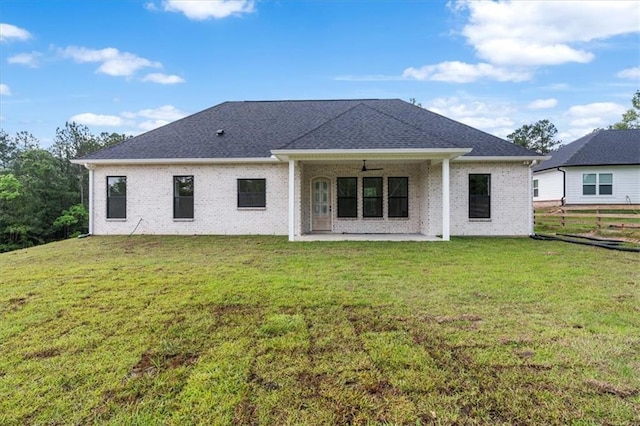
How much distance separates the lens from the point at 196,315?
153 inches

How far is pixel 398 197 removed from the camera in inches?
509

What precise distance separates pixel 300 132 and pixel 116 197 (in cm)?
766

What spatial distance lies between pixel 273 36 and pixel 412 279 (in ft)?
49.9

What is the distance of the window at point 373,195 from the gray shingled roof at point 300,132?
2568 millimetres

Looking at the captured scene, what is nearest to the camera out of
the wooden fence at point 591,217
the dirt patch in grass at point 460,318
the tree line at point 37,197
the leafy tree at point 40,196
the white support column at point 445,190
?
the dirt patch in grass at point 460,318

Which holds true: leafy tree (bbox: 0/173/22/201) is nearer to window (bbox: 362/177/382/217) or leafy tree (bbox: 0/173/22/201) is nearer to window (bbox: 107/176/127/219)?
window (bbox: 107/176/127/219)

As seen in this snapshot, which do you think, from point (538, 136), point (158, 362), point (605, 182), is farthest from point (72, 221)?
point (538, 136)

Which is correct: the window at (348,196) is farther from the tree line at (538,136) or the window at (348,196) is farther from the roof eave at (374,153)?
the tree line at (538,136)

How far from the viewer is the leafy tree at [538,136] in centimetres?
3966

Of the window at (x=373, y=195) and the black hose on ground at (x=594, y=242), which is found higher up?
the window at (x=373, y=195)

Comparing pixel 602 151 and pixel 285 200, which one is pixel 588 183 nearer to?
pixel 602 151

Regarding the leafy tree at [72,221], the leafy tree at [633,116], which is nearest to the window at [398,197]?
the leafy tree at [72,221]

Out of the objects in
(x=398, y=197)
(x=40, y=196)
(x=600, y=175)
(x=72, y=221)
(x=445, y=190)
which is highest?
(x=600, y=175)

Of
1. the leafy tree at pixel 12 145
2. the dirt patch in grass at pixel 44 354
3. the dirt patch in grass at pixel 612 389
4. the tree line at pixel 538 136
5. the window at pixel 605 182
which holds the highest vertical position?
the tree line at pixel 538 136
